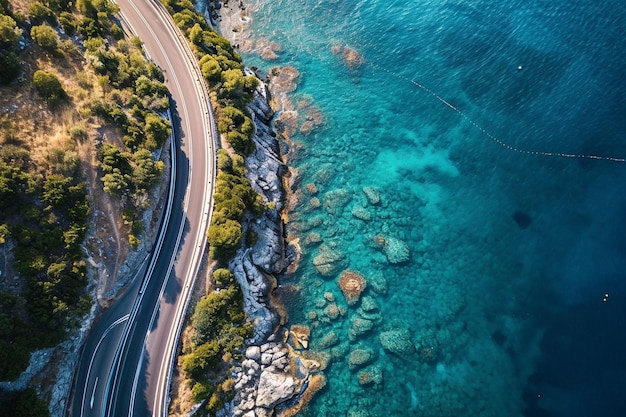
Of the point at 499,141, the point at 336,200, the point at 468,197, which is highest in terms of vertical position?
the point at 336,200

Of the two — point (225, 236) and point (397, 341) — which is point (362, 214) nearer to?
point (397, 341)

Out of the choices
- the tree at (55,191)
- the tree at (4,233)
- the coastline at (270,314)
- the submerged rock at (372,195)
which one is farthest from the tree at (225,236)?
the submerged rock at (372,195)

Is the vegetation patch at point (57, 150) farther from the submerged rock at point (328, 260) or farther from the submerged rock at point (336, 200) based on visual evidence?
the submerged rock at point (336, 200)

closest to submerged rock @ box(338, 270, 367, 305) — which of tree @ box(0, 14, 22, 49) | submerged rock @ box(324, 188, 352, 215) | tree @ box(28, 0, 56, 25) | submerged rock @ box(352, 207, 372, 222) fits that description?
submerged rock @ box(352, 207, 372, 222)

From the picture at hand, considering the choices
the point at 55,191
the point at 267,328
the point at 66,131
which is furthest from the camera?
the point at 267,328

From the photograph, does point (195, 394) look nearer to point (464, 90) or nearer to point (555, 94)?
point (464, 90)

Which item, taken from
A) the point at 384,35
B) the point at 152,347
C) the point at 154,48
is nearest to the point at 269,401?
the point at 152,347

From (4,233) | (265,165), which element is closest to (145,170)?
(4,233)
